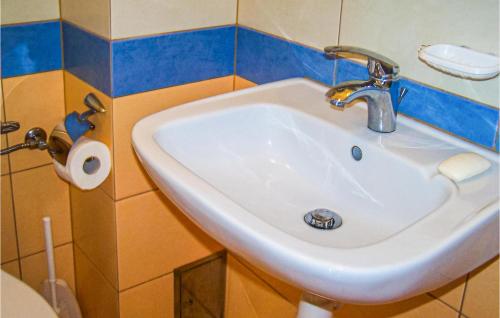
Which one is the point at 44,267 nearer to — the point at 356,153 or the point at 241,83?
the point at 241,83

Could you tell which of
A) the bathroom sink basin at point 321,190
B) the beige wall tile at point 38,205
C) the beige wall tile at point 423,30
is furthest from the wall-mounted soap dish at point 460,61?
the beige wall tile at point 38,205

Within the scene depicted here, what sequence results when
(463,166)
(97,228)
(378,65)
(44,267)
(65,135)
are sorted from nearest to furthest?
→ (463,166)
(378,65)
(65,135)
(97,228)
(44,267)

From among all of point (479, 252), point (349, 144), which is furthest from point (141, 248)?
point (479, 252)

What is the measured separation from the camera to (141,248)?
153 centimetres

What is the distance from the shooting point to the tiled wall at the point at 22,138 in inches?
54.4

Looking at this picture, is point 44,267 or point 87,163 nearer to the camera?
point 87,163

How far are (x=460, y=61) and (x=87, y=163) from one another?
81 centimetres

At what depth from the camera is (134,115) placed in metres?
1.38

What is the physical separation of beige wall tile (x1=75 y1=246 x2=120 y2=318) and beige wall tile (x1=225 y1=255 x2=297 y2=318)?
13.2 inches

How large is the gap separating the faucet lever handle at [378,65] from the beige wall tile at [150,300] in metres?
0.79

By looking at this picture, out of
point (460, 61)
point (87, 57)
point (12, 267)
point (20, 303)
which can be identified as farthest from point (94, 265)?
point (460, 61)

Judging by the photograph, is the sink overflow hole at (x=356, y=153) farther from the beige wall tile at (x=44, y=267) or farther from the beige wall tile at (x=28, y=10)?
the beige wall tile at (x=44, y=267)

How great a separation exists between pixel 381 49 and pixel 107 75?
55 centimetres

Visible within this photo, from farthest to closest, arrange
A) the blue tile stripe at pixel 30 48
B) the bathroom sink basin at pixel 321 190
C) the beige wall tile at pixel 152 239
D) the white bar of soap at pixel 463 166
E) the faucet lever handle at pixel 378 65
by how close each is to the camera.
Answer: the beige wall tile at pixel 152 239 < the blue tile stripe at pixel 30 48 < the faucet lever handle at pixel 378 65 < the white bar of soap at pixel 463 166 < the bathroom sink basin at pixel 321 190
